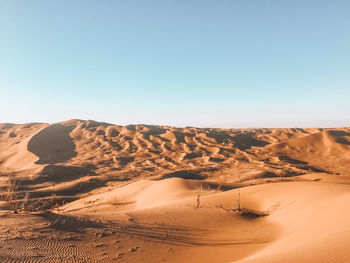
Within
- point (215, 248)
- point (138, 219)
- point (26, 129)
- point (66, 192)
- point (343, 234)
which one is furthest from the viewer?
point (26, 129)

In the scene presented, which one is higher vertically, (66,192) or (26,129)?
(26,129)

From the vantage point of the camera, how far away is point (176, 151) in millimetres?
17141

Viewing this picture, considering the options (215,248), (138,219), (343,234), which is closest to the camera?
(343,234)

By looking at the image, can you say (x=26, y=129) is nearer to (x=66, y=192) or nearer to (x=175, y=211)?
(x=66, y=192)

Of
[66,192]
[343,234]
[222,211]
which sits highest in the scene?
[343,234]

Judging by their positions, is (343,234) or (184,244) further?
(184,244)

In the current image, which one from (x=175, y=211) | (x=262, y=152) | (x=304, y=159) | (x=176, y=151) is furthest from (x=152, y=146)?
(x=175, y=211)

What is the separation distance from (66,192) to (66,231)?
725 cm

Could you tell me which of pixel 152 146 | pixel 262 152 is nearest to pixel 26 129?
pixel 152 146

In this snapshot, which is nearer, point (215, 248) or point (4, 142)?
point (215, 248)

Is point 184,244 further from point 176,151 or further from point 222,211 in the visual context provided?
point 176,151

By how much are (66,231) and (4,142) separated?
2570 cm

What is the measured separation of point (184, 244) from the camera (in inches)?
121

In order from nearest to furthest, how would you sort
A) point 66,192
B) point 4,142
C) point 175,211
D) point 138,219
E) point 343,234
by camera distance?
point 343,234
point 138,219
point 175,211
point 66,192
point 4,142
